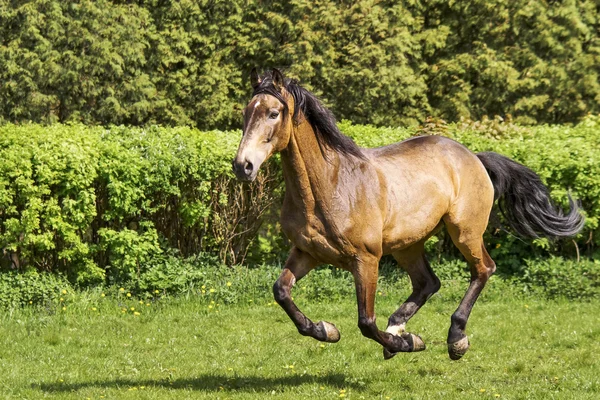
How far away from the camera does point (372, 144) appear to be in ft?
38.7

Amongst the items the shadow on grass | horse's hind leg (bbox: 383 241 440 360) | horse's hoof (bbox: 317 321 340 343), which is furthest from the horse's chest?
the shadow on grass

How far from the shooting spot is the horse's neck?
22.5 feet

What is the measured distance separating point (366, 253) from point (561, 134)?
637 centimetres

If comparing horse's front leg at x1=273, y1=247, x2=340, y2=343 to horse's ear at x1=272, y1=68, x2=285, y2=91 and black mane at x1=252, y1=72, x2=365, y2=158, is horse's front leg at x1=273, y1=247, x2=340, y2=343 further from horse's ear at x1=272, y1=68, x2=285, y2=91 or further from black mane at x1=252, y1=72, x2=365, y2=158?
horse's ear at x1=272, y1=68, x2=285, y2=91

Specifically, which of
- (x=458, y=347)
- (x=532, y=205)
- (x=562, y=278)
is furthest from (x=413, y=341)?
(x=562, y=278)

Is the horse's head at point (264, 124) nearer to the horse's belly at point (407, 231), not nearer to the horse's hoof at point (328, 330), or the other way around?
the horse's belly at point (407, 231)

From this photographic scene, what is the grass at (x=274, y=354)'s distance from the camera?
759 centimetres

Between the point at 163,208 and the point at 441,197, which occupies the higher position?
the point at 441,197

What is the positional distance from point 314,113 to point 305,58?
27.0ft

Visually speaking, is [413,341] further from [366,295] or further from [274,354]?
[274,354]

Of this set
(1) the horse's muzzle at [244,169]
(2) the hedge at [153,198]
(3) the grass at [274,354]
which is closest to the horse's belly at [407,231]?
(3) the grass at [274,354]

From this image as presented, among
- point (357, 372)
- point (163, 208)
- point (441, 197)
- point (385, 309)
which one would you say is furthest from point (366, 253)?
point (163, 208)

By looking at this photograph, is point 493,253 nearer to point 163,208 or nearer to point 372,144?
point 372,144

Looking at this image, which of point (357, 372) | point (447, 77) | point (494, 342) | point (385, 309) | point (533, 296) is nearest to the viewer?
point (357, 372)
